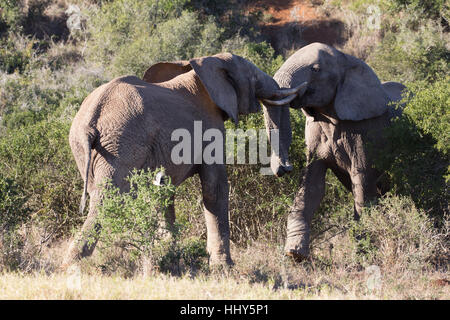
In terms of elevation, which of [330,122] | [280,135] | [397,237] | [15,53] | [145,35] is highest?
[145,35]

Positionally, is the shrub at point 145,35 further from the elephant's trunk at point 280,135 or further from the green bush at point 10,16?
the elephant's trunk at point 280,135

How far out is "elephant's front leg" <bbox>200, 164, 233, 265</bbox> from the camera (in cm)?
733

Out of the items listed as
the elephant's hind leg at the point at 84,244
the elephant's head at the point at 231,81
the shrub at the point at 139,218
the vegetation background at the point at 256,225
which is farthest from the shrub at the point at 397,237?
the elephant's hind leg at the point at 84,244

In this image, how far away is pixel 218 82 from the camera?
24.5 feet

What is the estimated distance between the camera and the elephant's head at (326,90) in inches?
317

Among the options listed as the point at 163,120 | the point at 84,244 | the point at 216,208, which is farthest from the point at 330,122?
the point at 84,244

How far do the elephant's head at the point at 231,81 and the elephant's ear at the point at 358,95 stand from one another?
2.14 feet

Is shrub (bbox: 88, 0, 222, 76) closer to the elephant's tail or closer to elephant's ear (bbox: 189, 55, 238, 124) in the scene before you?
elephant's ear (bbox: 189, 55, 238, 124)

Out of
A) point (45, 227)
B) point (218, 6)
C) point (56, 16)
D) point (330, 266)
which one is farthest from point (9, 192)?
point (56, 16)

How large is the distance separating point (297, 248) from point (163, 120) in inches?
86.4

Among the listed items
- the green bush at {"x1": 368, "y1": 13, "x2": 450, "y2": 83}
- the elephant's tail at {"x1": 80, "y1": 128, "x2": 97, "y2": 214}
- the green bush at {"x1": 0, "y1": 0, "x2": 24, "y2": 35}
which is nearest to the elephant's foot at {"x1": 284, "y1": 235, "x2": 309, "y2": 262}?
the elephant's tail at {"x1": 80, "y1": 128, "x2": 97, "y2": 214}

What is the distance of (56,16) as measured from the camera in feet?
82.4

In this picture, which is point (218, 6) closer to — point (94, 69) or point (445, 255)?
point (94, 69)

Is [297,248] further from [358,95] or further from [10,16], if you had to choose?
[10,16]
